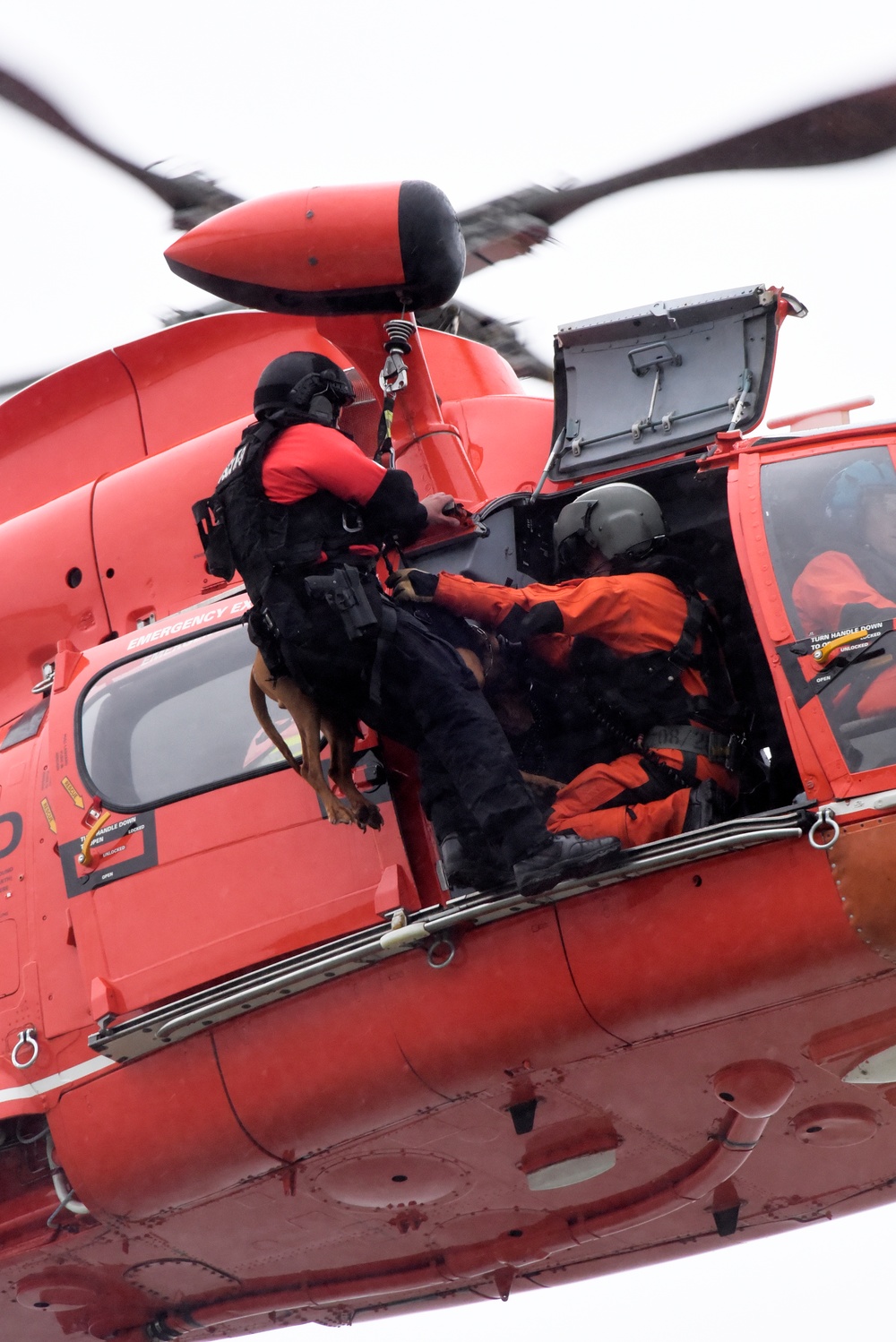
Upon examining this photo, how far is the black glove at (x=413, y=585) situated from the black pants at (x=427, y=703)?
9cm

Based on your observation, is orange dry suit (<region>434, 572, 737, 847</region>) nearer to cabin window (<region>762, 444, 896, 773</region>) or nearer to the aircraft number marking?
cabin window (<region>762, 444, 896, 773</region>)

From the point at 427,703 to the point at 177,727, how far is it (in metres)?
1.19

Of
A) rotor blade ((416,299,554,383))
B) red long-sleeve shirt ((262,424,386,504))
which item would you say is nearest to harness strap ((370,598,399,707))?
red long-sleeve shirt ((262,424,386,504))

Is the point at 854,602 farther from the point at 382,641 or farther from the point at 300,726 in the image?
the point at 300,726

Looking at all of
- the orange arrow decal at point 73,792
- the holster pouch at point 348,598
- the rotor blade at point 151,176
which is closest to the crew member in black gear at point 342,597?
the holster pouch at point 348,598

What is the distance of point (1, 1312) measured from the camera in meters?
6.07

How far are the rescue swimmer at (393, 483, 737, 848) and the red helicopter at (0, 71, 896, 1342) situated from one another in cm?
19

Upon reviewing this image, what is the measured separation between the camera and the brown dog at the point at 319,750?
15.6ft

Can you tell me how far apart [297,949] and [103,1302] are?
6.75 ft

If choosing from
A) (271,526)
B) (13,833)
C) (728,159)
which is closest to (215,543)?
(271,526)

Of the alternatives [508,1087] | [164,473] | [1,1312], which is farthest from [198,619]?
[1,1312]

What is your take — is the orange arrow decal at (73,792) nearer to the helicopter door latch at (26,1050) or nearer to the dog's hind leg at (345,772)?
the helicopter door latch at (26,1050)

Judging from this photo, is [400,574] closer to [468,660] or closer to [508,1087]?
[468,660]

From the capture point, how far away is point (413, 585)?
4.77 metres
